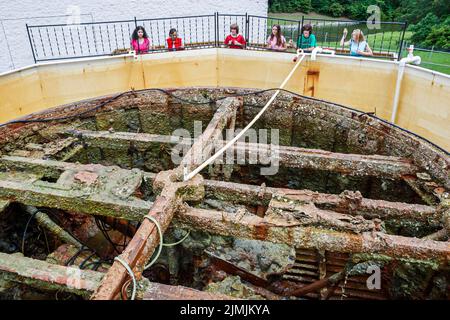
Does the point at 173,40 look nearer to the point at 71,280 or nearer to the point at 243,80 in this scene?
the point at 243,80

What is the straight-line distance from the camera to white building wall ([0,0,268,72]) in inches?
427

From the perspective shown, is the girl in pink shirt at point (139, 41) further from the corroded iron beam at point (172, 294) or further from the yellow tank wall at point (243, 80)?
the corroded iron beam at point (172, 294)

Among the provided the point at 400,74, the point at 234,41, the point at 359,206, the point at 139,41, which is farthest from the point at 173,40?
the point at 359,206

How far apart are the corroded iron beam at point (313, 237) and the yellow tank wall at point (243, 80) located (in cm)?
334

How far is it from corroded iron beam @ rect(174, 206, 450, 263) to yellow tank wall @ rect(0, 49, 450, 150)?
10.9 ft

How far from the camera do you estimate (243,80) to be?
28.7 ft

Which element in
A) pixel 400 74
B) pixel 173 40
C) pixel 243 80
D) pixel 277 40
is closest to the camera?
pixel 400 74

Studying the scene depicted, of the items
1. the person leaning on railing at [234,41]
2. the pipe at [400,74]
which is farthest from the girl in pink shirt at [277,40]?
the pipe at [400,74]

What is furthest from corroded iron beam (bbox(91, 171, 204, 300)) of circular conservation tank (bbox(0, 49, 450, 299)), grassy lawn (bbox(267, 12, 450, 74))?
grassy lawn (bbox(267, 12, 450, 74))

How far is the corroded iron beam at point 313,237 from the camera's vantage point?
3396mm

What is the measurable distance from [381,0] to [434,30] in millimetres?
23259

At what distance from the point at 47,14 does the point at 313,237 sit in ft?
38.1

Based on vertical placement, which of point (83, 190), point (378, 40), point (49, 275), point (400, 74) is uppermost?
point (400, 74)
